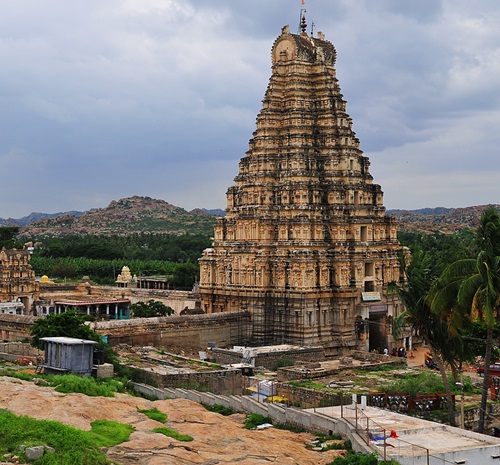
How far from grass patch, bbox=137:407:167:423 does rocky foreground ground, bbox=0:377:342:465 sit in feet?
0.68

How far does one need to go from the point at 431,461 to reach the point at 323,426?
12.7ft

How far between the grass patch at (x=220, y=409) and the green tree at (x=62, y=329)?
7.66 metres

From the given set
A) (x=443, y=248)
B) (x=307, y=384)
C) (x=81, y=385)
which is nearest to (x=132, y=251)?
(x=443, y=248)

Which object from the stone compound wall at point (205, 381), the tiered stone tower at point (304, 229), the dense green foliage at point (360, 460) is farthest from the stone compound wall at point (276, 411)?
the tiered stone tower at point (304, 229)

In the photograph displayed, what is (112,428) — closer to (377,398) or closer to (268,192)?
(377,398)

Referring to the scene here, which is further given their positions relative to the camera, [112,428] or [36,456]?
[112,428]

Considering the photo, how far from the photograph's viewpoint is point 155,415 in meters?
24.0

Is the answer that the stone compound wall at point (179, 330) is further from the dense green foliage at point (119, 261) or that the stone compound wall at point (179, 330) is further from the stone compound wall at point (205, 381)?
the dense green foliage at point (119, 261)

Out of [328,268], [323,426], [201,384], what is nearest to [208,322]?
[328,268]

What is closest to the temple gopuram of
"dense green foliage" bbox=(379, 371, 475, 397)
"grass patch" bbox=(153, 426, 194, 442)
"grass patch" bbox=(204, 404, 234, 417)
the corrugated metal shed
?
the corrugated metal shed

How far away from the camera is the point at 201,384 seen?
102ft

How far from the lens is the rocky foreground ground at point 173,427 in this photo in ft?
66.3

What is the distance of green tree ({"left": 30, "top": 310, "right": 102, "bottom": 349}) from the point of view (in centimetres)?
3325

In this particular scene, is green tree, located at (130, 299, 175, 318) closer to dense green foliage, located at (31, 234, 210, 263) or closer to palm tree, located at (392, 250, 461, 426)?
palm tree, located at (392, 250, 461, 426)
